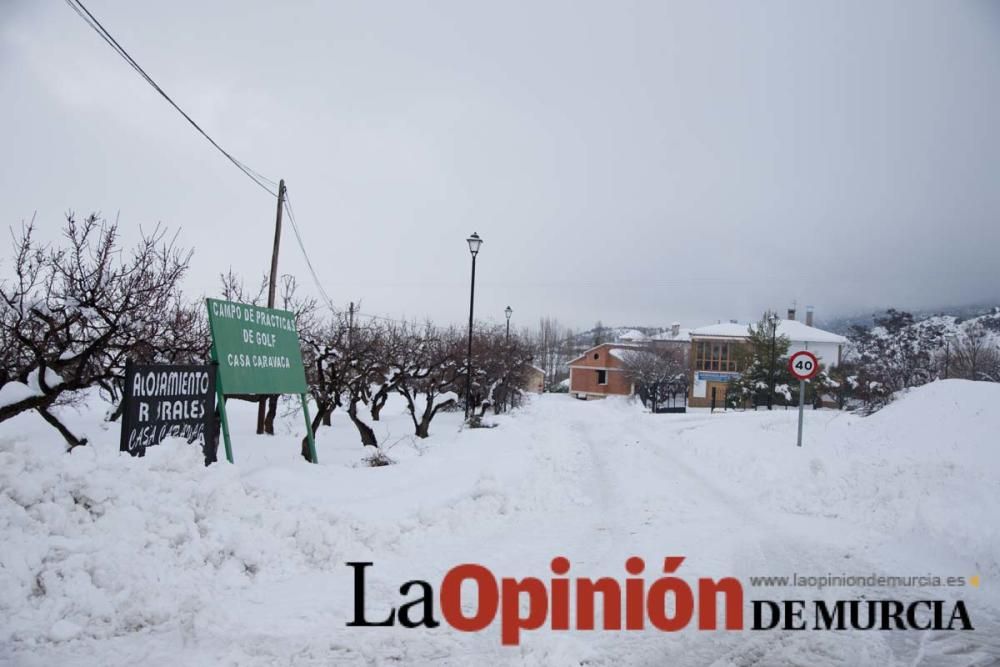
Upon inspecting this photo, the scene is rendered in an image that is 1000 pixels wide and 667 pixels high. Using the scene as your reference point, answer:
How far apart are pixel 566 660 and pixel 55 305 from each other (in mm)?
8994

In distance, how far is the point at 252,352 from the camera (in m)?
10.0

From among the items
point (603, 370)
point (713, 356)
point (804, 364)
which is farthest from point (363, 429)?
point (603, 370)

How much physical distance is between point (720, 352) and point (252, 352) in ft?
183

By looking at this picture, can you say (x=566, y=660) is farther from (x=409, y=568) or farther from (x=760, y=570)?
(x=760, y=570)

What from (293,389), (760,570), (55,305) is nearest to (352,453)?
(293,389)

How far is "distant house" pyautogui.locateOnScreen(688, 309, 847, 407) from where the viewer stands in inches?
2274

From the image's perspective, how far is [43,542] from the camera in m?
4.92

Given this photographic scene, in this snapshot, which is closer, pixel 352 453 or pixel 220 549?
pixel 220 549

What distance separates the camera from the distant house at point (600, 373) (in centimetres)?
6888

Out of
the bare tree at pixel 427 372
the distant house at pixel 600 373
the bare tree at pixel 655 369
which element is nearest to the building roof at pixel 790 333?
the bare tree at pixel 655 369

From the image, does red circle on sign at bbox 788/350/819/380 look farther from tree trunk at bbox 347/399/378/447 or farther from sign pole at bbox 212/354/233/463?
sign pole at bbox 212/354/233/463

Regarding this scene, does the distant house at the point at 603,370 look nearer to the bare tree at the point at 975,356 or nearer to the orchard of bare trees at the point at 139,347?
the bare tree at the point at 975,356

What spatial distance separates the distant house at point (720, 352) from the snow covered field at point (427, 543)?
156ft

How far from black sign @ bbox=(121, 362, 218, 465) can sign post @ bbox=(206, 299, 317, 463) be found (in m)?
0.37
